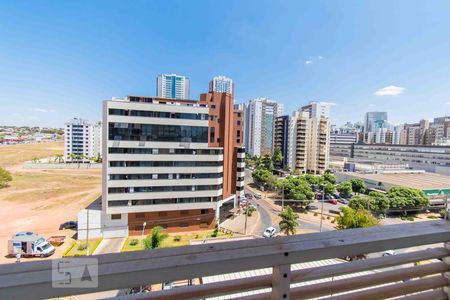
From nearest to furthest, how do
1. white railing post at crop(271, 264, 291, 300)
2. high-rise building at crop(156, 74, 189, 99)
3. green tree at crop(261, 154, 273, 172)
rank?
A: white railing post at crop(271, 264, 291, 300)
green tree at crop(261, 154, 273, 172)
high-rise building at crop(156, 74, 189, 99)

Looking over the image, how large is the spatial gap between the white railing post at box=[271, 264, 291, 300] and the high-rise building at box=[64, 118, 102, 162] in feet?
116

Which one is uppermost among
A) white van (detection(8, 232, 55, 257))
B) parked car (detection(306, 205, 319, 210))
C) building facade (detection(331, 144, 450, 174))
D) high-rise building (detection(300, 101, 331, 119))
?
high-rise building (detection(300, 101, 331, 119))

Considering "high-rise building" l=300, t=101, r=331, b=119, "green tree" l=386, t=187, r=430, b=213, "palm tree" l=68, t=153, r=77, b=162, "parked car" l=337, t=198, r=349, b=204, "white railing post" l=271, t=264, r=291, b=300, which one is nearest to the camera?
"white railing post" l=271, t=264, r=291, b=300

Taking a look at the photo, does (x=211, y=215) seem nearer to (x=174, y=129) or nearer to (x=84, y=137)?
(x=174, y=129)

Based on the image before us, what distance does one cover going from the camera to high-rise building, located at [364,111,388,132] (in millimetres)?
68812

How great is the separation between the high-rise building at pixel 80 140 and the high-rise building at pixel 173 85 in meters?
10.6

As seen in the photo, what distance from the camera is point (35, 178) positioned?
24.3 metres

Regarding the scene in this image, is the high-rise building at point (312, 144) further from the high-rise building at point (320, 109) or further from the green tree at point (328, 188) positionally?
the high-rise building at point (320, 109)

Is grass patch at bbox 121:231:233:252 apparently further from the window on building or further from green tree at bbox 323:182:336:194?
green tree at bbox 323:182:336:194

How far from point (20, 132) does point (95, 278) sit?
7935 cm

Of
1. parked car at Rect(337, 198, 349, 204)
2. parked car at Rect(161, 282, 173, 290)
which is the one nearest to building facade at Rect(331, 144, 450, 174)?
parked car at Rect(337, 198, 349, 204)

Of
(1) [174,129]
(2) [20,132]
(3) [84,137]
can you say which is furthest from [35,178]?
(2) [20,132]

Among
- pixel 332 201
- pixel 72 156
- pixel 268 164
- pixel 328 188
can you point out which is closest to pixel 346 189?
pixel 328 188

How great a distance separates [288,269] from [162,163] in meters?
10.9
